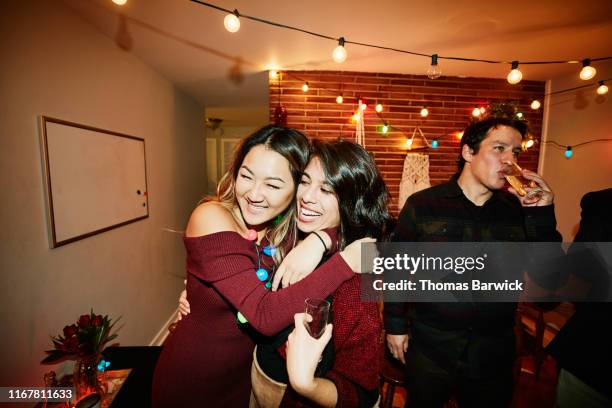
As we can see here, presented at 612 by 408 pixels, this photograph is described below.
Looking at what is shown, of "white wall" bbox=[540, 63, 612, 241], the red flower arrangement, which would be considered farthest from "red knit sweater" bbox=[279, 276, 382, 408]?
"white wall" bbox=[540, 63, 612, 241]

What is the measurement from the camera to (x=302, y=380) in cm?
73

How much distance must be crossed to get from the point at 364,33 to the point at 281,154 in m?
1.91

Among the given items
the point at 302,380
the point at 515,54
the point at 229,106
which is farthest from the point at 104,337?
the point at 229,106

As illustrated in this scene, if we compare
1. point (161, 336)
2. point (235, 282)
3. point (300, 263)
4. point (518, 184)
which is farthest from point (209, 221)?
point (161, 336)

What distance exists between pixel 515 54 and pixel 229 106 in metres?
4.70

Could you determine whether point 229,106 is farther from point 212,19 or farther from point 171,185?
point 212,19

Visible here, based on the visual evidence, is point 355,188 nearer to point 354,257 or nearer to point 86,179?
point 354,257

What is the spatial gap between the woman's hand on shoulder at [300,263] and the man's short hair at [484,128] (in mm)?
1361

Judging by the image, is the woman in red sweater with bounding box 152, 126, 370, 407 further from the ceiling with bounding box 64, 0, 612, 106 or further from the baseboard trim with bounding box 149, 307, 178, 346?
the baseboard trim with bounding box 149, 307, 178, 346

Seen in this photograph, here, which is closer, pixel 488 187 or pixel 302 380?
pixel 302 380

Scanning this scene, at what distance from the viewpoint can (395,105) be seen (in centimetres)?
361

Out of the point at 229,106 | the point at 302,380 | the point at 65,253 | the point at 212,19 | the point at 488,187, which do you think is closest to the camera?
the point at 302,380

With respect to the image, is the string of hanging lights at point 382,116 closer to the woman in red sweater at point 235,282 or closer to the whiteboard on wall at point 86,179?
the whiteboard on wall at point 86,179

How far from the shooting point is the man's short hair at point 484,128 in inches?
67.2
